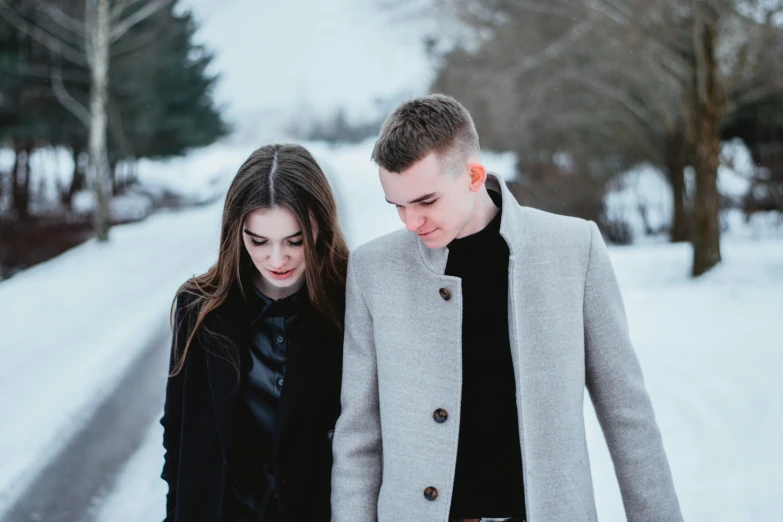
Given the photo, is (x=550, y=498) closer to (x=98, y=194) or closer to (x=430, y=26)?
(x=430, y=26)

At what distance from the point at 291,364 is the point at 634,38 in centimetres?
806

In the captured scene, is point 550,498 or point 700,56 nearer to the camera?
point 550,498

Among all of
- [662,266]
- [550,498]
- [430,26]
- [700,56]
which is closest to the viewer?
[550,498]

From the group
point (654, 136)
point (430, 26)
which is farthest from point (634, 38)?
point (654, 136)

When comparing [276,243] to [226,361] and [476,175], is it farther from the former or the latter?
[476,175]

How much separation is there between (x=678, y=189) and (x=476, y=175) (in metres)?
11.8

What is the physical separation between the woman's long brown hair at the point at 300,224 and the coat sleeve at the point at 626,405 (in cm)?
92

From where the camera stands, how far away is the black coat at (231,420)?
7.11ft

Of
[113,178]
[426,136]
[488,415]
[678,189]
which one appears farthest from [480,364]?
[113,178]

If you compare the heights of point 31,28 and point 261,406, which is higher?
point 31,28

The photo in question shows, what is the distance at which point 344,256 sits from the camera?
2.50 m

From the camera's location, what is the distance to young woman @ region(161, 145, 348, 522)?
2.19 meters

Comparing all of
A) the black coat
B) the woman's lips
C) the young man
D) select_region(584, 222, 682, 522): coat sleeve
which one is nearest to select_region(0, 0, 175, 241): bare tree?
the black coat

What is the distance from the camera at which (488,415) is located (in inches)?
76.7
